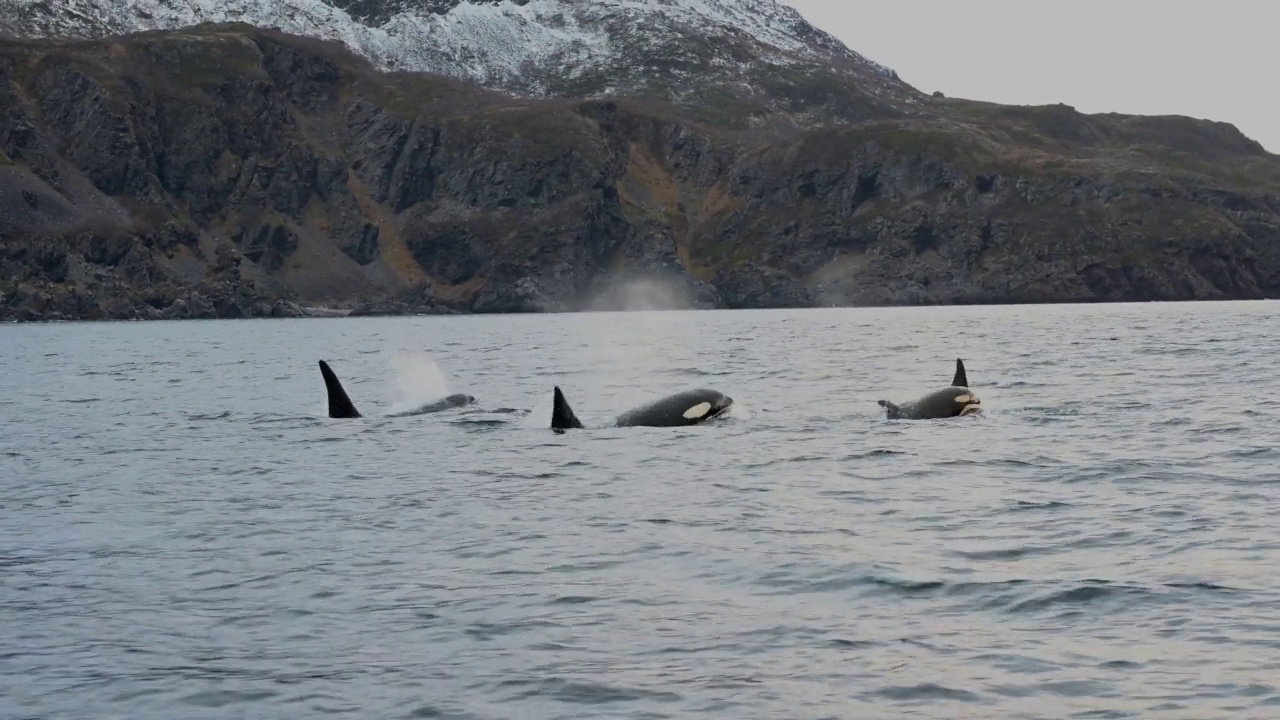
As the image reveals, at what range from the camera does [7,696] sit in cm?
1312

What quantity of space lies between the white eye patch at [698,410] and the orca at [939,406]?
4.76 meters

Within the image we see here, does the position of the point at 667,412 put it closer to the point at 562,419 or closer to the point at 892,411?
the point at 562,419

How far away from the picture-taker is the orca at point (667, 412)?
36219 millimetres

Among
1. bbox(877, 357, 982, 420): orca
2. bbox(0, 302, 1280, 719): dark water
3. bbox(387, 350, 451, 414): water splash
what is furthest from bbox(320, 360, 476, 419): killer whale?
bbox(877, 357, 982, 420): orca

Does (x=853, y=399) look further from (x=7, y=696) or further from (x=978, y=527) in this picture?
(x=7, y=696)

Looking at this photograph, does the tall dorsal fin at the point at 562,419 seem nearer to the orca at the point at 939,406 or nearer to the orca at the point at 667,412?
the orca at the point at 667,412

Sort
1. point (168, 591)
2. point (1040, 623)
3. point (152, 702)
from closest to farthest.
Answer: point (152, 702) → point (1040, 623) → point (168, 591)

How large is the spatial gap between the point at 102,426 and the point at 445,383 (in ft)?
62.2

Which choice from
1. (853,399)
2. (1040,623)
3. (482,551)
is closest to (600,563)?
(482,551)

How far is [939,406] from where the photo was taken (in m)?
36.7

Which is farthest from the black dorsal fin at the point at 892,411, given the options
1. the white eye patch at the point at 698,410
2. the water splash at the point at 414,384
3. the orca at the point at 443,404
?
the water splash at the point at 414,384

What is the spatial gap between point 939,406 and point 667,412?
697 centimetres

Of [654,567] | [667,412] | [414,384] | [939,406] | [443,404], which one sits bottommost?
[414,384]

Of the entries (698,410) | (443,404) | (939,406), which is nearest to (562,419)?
(698,410)
